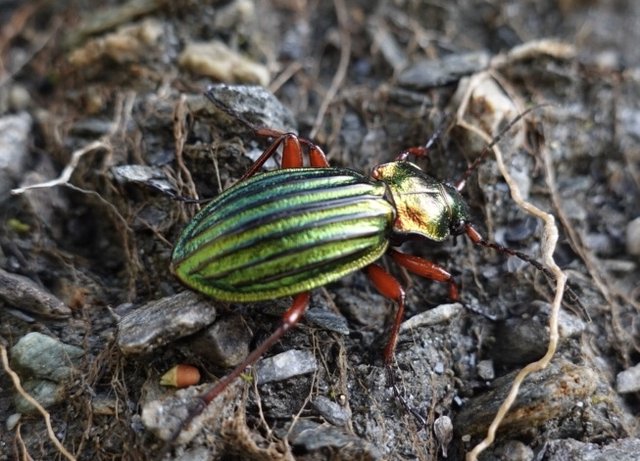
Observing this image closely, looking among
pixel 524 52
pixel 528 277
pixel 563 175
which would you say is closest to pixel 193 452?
pixel 528 277

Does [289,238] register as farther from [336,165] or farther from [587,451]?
[587,451]

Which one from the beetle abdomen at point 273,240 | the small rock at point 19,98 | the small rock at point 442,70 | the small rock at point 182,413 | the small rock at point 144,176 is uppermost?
the small rock at point 442,70

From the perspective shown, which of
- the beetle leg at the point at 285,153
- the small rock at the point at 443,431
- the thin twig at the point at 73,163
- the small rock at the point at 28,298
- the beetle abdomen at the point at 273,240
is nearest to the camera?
the beetle abdomen at the point at 273,240

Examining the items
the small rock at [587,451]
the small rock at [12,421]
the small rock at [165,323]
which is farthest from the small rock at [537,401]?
the small rock at [12,421]

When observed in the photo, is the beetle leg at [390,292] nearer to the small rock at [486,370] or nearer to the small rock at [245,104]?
the small rock at [486,370]

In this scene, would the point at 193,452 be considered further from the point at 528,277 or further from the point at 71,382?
the point at 528,277

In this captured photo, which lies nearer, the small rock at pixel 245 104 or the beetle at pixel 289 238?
the beetle at pixel 289 238

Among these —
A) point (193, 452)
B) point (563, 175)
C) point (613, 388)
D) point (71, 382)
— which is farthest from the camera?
point (563, 175)

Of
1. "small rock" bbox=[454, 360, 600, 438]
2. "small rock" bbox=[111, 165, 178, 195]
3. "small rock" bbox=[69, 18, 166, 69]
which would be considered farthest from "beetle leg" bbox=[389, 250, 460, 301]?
"small rock" bbox=[69, 18, 166, 69]
